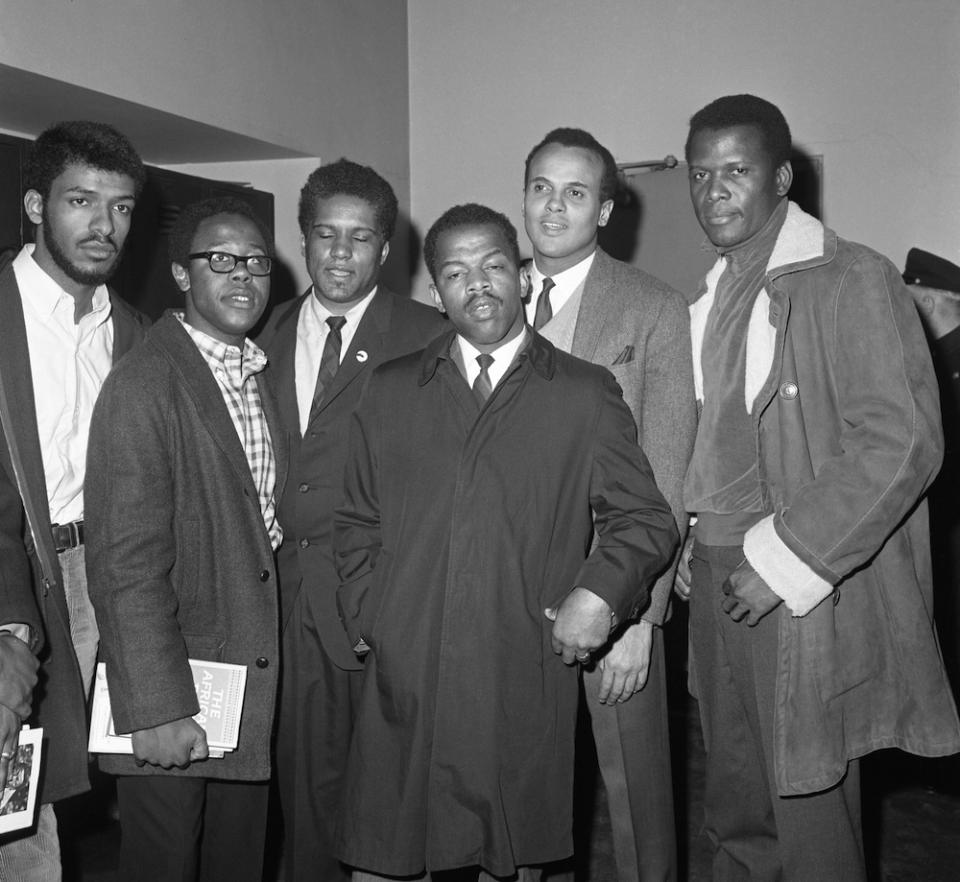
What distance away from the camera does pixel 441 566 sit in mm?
1947

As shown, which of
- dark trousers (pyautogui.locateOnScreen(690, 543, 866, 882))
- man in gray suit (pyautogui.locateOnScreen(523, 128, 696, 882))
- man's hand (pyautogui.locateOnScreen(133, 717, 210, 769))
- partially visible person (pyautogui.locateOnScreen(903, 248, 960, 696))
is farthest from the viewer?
partially visible person (pyautogui.locateOnScreen(903, 248, 960, 696))

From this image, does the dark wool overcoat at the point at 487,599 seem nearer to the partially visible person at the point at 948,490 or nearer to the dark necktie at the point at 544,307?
the dark necktie at the point at 544,307

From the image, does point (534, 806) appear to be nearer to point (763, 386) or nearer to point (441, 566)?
point (441, 566)

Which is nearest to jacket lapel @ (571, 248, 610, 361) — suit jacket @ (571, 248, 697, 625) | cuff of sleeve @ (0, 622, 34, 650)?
suit jacket @ (571, 248, 697, 625)

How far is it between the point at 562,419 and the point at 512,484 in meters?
0.17

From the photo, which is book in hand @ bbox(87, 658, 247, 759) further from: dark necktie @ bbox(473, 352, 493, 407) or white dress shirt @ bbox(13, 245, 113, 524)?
dark necktie @ bbox(473, 352, 493, 407)

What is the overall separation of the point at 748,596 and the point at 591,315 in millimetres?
734

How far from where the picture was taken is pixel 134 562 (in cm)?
199

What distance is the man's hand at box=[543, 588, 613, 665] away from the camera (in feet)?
6.04

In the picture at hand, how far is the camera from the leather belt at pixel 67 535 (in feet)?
7.23

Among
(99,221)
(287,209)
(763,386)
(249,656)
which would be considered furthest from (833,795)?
(287,209)

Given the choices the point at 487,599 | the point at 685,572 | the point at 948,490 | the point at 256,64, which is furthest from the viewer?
the point at 256,64

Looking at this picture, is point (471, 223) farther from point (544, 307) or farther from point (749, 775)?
point (749, 775)

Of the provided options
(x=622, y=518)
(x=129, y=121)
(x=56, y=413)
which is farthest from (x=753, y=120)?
(x=129, y=121)
